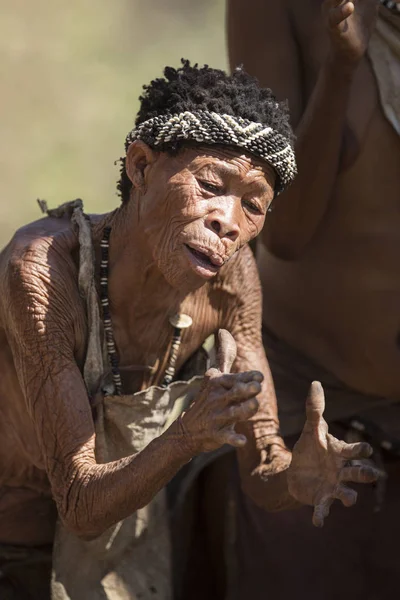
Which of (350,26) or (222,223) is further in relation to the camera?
(350,26)

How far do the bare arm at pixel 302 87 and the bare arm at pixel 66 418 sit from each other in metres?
0.91

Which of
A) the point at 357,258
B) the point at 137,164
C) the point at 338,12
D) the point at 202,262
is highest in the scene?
the point at 338,12

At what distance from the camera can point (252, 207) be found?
9.72 ft

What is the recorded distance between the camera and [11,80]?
9.47m

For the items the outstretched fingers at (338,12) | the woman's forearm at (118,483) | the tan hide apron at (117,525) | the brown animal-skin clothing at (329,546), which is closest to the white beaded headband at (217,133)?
the tan hide apron at (117,525)

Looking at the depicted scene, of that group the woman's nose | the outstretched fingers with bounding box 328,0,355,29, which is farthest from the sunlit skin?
the outstretched fingers with bounding box 328,0,355,29

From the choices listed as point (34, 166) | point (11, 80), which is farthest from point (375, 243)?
point (11, 80)

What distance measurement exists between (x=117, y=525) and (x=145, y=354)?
475 mm

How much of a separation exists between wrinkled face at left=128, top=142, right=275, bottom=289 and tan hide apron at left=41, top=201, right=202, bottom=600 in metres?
0.27

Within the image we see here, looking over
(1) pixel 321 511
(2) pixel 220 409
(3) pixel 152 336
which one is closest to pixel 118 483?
(2) pixel 220 409

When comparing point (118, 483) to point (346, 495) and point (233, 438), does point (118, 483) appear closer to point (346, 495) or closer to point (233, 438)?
point (233, 438)

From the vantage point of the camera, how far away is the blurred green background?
8875 millimetres

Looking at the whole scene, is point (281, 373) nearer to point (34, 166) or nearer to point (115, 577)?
point (115, 577)

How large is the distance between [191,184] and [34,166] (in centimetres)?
634
